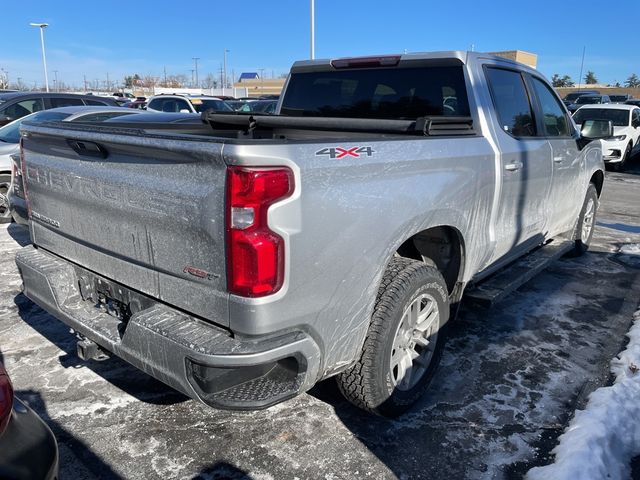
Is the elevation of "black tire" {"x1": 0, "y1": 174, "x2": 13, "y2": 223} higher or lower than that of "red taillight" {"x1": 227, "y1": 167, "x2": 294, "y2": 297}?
lower

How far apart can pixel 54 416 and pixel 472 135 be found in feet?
9.88

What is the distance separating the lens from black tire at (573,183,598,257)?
5973 millimetres

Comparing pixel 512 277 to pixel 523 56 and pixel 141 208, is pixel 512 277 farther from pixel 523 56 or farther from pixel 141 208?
pixel 523 56

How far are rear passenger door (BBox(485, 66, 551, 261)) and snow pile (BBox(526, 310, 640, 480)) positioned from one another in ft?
3.84

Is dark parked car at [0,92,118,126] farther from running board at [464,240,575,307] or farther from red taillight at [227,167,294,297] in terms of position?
red taillight at [227,167,294,297]

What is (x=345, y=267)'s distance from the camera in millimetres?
2400

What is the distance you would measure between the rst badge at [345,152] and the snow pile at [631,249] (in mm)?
5575

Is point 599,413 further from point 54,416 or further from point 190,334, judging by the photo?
point 54,416

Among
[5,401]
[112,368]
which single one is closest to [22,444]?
[5,401]

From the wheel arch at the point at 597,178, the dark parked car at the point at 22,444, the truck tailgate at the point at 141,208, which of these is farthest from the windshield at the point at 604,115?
the dark parked car at the point at 22,444

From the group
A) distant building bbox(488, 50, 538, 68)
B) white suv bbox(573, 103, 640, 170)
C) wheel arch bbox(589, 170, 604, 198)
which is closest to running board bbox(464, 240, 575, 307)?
wheel arch bbox(589, 170, 604, 198)

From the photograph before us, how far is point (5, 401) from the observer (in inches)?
68.4

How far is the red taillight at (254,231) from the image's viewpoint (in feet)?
6.70

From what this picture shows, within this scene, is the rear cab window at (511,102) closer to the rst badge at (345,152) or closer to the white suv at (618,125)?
the rst badge at (345,152)
